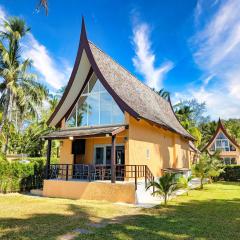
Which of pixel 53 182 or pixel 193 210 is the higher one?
pixel 53 182

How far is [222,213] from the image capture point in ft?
32.1

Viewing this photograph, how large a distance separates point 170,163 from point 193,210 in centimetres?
1062

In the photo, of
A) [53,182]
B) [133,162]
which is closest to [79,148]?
[53,182]

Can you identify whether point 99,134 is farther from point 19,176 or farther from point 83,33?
point 19,176

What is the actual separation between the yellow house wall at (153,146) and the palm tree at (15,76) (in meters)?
12.7

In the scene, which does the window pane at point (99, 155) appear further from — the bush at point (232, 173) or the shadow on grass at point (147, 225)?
the bush at point (232, 173)

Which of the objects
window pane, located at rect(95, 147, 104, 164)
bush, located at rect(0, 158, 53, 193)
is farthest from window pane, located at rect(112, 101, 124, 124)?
bush, located at rect(0, 158, 53, 193)

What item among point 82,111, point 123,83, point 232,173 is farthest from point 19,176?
point 232,173

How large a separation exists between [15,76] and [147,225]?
2033 cm

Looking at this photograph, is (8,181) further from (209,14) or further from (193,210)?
(209,14)

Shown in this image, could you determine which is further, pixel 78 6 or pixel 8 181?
pixel 8 181

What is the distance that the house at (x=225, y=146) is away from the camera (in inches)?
1556

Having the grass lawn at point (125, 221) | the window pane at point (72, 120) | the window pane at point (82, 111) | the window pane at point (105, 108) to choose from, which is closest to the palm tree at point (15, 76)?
the window pane at point (72, 120)

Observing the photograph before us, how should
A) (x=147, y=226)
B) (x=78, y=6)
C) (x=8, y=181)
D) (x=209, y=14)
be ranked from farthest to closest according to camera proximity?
(x=8, y=181) → (x=209, y=14) → (x=78, y=6) → (x=147, y=226)
